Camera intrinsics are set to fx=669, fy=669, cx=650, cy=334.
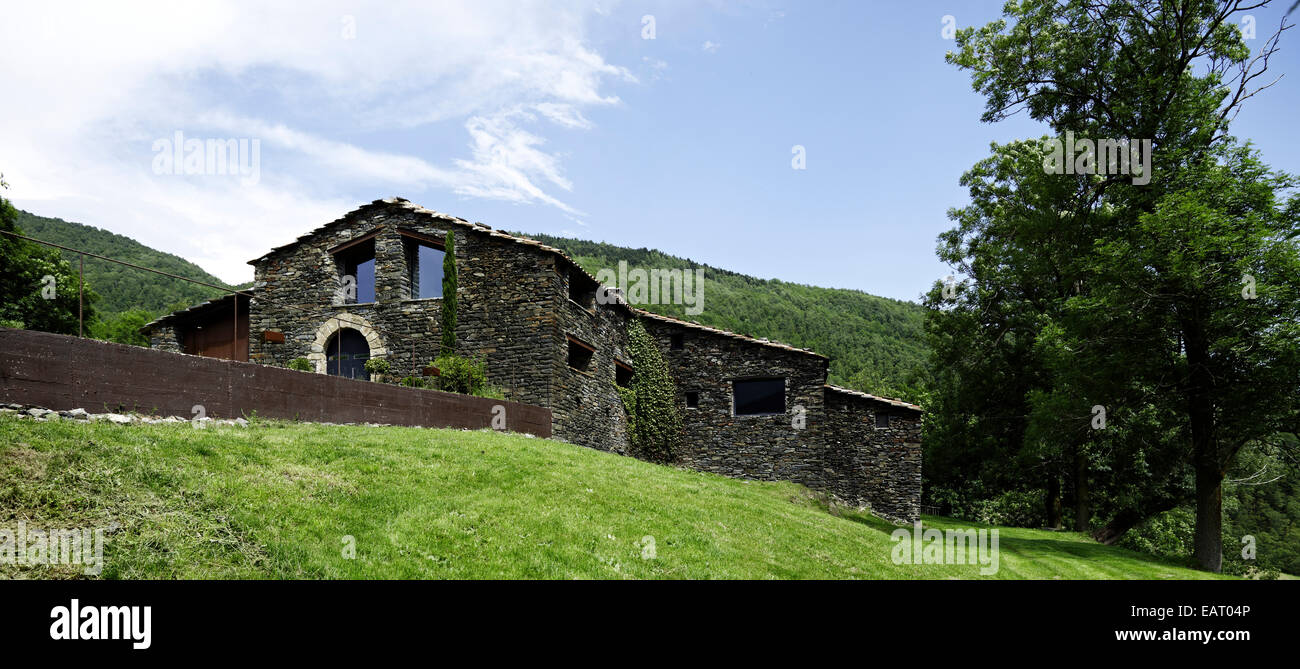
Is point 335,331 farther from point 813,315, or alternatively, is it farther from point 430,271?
point 813,315

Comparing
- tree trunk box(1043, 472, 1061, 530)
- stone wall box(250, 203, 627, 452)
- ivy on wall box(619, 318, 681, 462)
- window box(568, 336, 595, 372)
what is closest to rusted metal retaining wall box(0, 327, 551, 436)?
stone wall box(250, 203, 627, 452)

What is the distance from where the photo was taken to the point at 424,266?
2255cm

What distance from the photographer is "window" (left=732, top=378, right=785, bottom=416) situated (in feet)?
87.8

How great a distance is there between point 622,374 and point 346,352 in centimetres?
1016

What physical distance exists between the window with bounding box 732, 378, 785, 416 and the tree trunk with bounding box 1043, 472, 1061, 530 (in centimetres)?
1344

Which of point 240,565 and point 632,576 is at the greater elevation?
point 240,565

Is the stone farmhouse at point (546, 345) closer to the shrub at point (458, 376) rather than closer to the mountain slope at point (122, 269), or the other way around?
the shrub at point (458, 376)

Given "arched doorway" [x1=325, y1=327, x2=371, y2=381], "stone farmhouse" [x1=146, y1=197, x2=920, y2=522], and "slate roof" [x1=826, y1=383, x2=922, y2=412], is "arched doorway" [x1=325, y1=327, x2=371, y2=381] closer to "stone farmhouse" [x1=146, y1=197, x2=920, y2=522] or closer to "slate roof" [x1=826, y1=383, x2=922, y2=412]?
"stone farmhouse" [x1=146, y1=197, x2=920, y2=522]

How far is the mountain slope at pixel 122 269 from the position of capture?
55.8m
